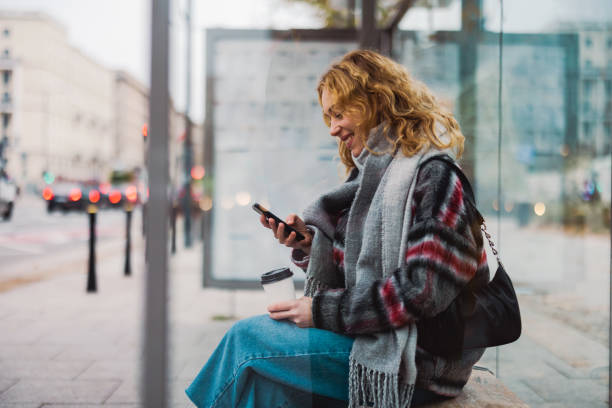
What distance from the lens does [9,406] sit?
2.52 meters

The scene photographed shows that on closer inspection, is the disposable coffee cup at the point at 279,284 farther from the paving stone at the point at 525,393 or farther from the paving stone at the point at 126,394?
the paving stone at the point at 525,393

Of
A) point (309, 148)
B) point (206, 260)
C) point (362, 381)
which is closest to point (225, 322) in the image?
point (206, 260)

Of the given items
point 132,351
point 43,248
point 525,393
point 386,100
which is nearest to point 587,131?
point 525,393

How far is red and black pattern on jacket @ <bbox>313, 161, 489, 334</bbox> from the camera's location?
4.30 ft

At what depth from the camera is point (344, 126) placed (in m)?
1.65

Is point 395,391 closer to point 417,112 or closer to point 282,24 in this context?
point 417,112

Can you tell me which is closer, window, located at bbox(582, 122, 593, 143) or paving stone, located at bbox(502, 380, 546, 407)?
paving stone, located at bbox(502, 380, 546, 407)

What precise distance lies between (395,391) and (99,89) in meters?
66.2

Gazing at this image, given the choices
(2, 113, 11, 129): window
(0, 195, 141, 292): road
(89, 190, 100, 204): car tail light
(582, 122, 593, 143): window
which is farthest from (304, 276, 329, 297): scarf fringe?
(2, 113, 11, 129): window

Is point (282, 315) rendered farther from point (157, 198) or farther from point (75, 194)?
point (75, 194)

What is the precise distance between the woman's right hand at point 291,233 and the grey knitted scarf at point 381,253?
28cm

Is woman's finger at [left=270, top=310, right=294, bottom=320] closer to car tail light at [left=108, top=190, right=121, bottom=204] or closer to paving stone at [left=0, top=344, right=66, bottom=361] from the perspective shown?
paving stone at [left=0, top=344, right=66, bottom=361]

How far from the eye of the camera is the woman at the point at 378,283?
134 cm

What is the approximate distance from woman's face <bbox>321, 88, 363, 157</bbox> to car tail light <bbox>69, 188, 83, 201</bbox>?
65.6 feet
